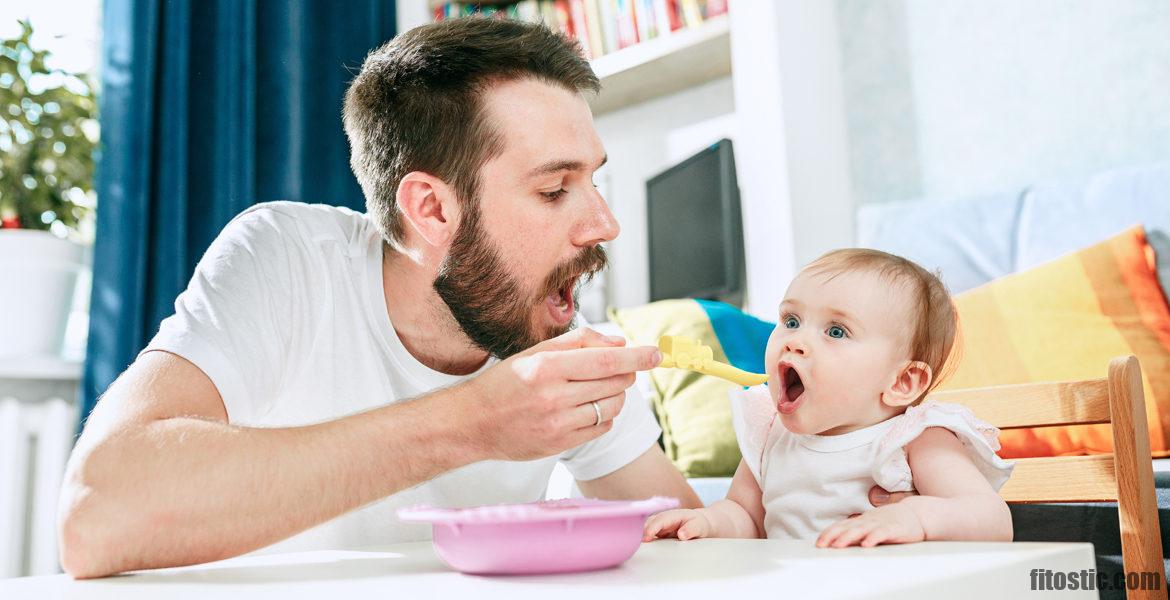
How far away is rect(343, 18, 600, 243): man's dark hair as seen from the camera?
4.08ft

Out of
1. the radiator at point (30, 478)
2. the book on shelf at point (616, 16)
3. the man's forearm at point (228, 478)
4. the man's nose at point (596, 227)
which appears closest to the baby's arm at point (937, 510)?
the man's forearm at point (228, 478)

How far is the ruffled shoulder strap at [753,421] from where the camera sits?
109 centimetres

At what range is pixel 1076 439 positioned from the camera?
55.4 inches

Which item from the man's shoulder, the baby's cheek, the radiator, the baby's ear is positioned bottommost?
the radiator

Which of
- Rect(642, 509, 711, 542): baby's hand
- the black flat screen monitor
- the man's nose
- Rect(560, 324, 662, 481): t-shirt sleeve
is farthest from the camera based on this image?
the black flat screen monitor

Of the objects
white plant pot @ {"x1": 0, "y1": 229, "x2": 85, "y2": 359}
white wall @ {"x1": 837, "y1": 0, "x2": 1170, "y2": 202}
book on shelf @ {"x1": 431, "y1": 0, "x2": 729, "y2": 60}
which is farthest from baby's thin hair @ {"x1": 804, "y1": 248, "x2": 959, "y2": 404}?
white plant pot @ {"x1": 0, "y1": 229, "x2": 85, "y2": 359}

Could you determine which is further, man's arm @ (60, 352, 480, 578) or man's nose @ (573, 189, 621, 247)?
man's nose @ (573, 189, 621, 247)

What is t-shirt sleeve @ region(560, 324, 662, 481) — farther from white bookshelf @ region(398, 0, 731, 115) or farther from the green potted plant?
the green potted plant

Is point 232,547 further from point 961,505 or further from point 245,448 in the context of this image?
point 961,505

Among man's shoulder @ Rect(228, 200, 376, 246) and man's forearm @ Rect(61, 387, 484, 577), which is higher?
man's shoulder @ Rect(228, 200, 376, 246)

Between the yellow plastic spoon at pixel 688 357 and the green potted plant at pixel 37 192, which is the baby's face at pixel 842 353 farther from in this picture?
the green potted plant at pixel 37 192

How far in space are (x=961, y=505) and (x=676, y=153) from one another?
1994 mm

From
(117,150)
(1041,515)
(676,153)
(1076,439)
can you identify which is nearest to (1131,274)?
(1076,439)

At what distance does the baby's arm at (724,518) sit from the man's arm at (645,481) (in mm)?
171
